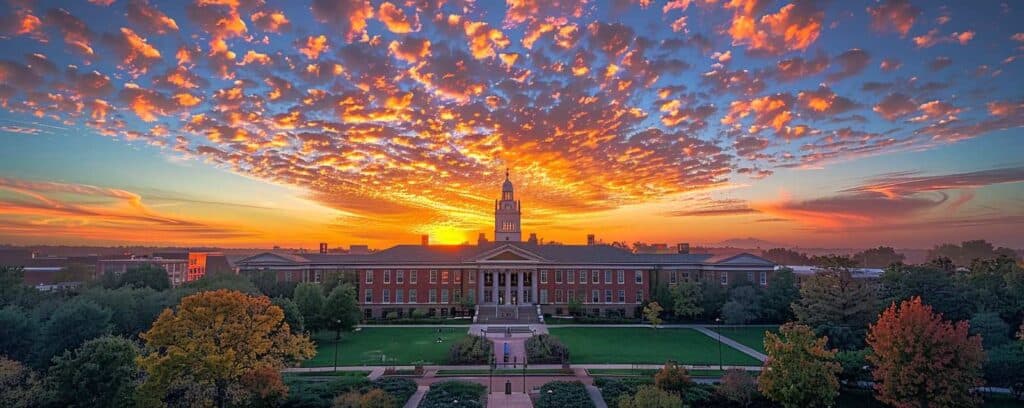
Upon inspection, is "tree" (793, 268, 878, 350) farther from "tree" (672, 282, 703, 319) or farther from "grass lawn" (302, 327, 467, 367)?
"grass lawn" (302, 327, 467, 367)

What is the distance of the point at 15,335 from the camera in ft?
121

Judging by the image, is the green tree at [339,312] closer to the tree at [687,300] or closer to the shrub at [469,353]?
the shrub at [469,353]

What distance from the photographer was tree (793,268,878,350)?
44750mm

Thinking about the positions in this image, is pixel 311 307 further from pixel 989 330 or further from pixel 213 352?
pixel 989 330

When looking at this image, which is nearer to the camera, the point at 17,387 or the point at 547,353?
the point at 17,387

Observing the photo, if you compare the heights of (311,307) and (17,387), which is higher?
(311,307)

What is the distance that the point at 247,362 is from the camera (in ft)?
97.1

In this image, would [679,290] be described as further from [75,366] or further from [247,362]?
[75,366]

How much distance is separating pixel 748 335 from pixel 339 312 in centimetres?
4303

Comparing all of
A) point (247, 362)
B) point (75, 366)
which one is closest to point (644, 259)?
point (247, 362)

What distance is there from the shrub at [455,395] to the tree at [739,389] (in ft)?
48.2

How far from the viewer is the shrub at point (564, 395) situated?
31500 mm

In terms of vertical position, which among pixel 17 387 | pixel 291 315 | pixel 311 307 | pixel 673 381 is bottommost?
pixel 673 381

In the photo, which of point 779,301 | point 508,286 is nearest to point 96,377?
point 508,286
